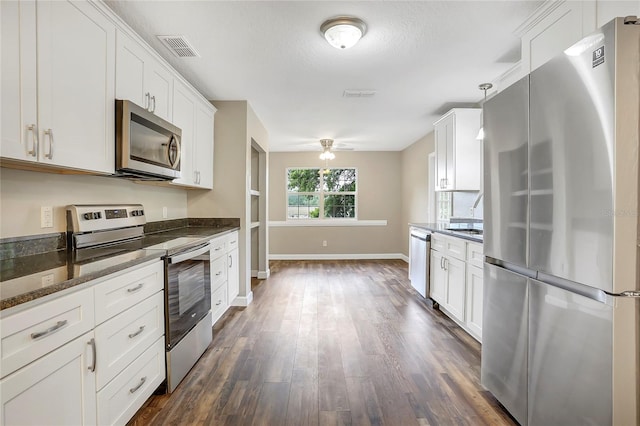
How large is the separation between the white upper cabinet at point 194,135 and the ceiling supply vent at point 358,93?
1552 millimetres

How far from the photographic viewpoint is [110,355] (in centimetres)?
146

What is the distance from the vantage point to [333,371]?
2.23m

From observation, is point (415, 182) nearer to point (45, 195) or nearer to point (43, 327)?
point (45, 195)

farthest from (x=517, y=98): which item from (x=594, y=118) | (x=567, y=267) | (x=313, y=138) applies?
(x=313, y=138)

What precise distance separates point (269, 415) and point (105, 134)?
1.92 meters

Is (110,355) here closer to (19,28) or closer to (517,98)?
(19,28)

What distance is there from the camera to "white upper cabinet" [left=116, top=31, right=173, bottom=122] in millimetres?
1998

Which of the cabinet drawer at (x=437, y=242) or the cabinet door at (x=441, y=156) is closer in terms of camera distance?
the cabinet drawer at (x=437, y=242)

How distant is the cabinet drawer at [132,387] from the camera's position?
Result: 1436 millimetres

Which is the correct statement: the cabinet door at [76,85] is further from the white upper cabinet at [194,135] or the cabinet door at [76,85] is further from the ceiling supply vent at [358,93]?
the ceiling supply vent at [358,93]

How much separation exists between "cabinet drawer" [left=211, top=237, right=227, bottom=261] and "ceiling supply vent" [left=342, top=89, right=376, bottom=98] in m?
2.04

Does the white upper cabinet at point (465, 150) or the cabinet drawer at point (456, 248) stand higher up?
the white upper cabinet at point (465, 150)

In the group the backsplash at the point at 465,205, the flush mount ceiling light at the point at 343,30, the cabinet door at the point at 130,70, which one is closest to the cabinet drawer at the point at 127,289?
the cabinet door at the point at 130,70

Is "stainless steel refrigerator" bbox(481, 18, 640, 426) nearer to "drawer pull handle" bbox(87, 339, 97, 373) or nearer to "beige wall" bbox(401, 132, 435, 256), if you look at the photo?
"drawer pull handle" bbox(87, 339, 97, 373)
